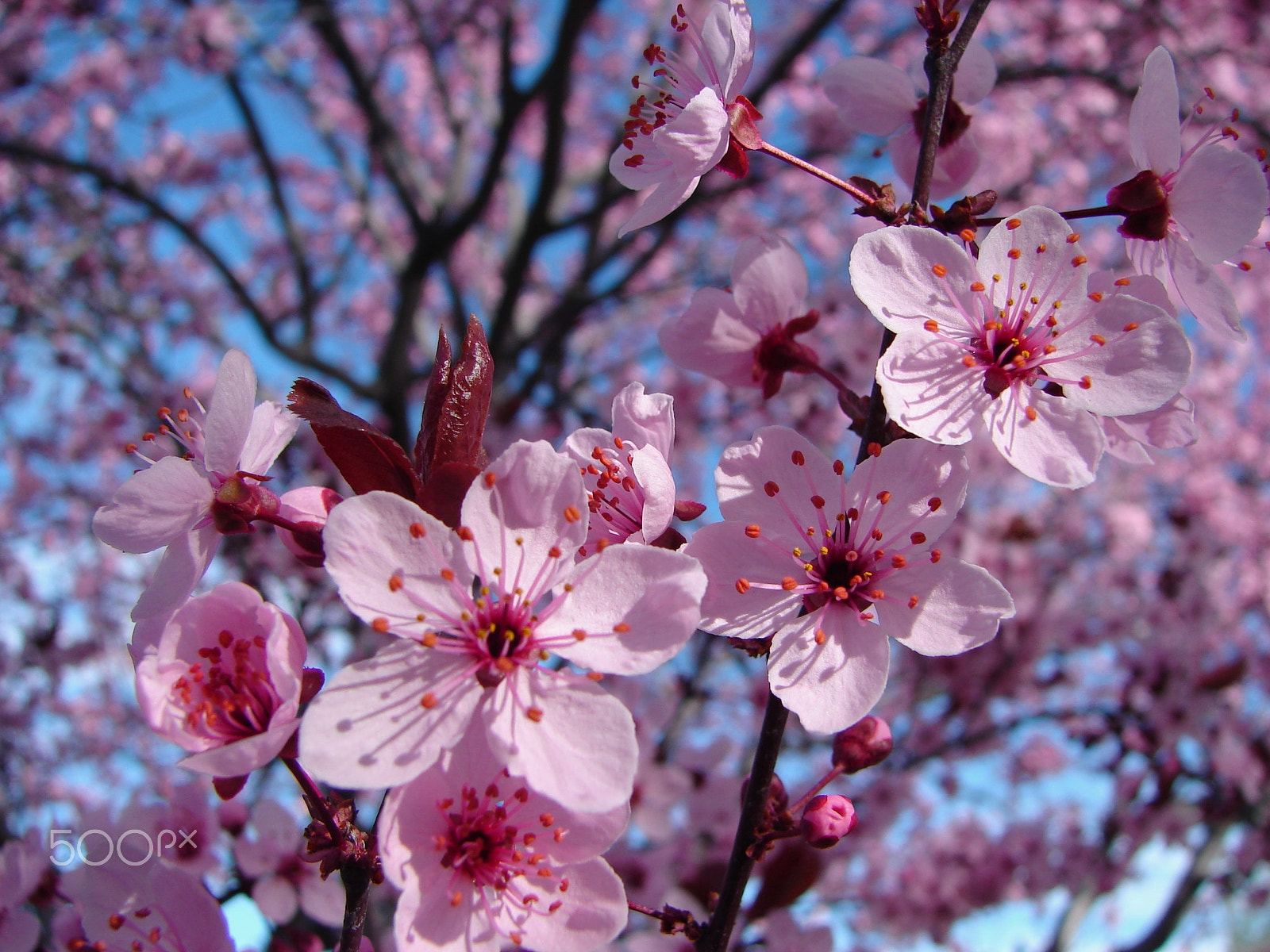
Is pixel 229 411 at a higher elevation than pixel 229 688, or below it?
higher

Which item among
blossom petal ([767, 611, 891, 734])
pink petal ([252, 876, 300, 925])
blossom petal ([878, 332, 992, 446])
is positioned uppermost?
blossom petal ([878, 332, 992, 446])

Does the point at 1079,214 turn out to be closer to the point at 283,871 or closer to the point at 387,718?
the point at 387,718

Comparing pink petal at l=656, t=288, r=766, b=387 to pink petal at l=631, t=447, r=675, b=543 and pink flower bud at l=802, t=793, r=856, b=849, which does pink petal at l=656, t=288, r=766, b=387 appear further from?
pink flower bud at l=802, t=793, r=856, b=849

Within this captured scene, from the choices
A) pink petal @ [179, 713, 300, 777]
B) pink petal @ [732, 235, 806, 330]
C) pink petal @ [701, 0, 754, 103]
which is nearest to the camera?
pink petal @ [179, 713, 300, 777]

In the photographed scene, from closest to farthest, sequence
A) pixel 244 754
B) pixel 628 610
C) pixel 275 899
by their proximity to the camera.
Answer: pixel 244 754 → pixel 628 610 → pixel 275 899

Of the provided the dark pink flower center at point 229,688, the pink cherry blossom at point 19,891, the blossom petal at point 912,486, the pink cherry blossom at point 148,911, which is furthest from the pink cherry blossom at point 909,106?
the pink cherry blossom at point 19,891

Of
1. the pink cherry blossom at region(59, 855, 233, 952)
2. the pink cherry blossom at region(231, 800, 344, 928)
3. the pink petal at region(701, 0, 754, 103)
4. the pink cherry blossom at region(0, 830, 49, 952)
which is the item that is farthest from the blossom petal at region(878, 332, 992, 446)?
the pink cherry blossom at region(0, 830, 49, 952)

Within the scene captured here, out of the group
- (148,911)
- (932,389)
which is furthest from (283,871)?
(932,389)
